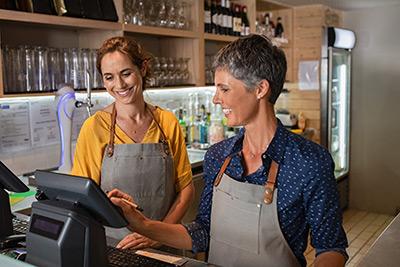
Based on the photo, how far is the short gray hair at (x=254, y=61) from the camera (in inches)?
53.6

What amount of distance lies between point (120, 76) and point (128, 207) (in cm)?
73

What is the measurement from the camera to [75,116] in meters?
3.20

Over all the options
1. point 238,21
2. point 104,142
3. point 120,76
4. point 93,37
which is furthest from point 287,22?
point 104,142

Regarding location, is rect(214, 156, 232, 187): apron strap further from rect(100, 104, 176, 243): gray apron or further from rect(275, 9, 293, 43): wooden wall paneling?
rect(275, 9, 293, 43): wooden wall paneling

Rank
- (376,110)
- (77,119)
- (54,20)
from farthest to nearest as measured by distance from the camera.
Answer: (376,110), (77,119), (54,20)

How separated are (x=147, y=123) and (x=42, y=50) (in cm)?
104

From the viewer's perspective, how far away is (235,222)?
4.79 feet

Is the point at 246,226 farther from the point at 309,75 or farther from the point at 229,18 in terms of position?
the point at 309,75

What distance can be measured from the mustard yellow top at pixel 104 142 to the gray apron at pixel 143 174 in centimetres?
2

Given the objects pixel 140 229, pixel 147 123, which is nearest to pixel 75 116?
pixel 147 123

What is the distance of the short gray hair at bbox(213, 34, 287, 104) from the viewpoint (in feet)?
4.47

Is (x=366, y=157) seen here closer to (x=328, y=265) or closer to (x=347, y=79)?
(x=347, y=79)

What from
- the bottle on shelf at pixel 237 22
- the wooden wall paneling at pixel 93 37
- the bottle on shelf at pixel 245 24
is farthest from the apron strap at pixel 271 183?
the bottle on shelf at pixel 245 24

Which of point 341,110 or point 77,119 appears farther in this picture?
point 341,110
